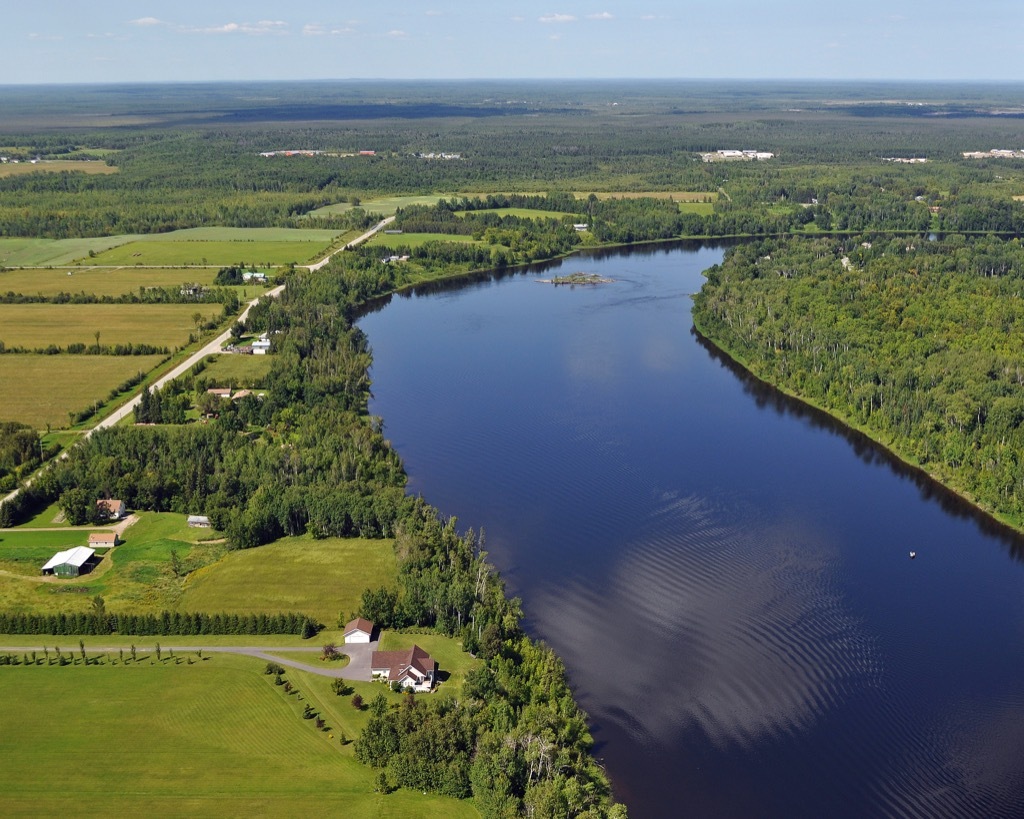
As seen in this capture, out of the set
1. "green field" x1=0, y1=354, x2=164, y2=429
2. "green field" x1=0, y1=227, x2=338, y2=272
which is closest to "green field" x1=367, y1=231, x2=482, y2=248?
"green field" x1=0, y1=227, x2=338, y2=272

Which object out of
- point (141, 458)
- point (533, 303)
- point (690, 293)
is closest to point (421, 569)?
point (141, 458)

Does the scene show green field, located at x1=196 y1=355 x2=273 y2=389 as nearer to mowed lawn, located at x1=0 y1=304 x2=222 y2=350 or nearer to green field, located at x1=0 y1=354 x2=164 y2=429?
green field, located at x1=0 y1=354 x2=164 y2=429

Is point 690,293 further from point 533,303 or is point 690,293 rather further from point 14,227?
point 14,227

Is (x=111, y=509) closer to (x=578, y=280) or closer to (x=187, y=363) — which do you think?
(x=187, y=363)

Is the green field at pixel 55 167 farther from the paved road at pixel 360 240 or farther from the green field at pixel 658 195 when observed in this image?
the green field at pixel 658 195

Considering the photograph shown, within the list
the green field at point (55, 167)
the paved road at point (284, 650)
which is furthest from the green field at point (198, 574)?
the green field at point (55, 167)

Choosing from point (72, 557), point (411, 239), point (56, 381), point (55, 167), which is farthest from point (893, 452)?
point (55, 167)
